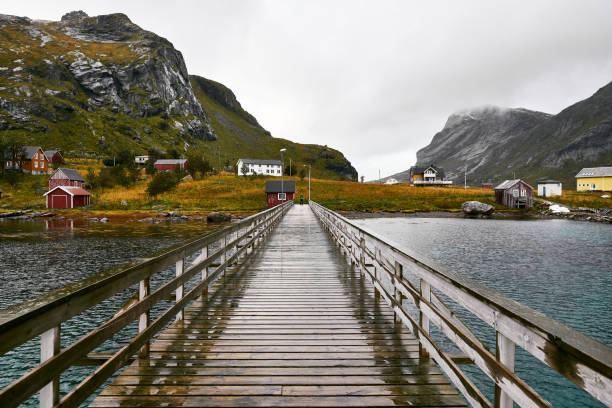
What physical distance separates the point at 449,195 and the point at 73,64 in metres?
204

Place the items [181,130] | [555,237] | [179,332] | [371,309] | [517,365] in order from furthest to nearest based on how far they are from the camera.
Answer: [181,130]
[555,237]
[517,365]
[371,309]
[179,332]

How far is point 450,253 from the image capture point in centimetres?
2364

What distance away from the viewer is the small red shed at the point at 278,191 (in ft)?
193

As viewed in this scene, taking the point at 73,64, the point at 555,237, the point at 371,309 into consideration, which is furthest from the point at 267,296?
the point at 73,64

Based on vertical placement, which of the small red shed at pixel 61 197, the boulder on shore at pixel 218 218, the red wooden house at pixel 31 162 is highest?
the red wooden house at pixel 31 162

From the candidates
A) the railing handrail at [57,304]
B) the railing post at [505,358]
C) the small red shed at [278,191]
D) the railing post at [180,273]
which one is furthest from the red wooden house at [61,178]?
the railing post at [505,358]

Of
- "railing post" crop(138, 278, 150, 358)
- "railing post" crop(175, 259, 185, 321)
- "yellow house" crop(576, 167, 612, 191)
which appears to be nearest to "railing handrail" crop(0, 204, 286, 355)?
"railing post" crop(138, 278, 150, 358)

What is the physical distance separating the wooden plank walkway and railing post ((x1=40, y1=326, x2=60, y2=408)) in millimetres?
998

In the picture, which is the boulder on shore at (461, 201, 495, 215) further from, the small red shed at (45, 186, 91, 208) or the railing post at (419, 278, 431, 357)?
the small red shed at (45, 186, 91, 208)

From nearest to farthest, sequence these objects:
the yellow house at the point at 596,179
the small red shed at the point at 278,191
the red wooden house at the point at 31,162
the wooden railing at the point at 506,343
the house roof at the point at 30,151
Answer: the wooden railing at the point at 506,343, the small red shed at the point at 278,191, the red wooden house at the point at 31,162, the yellow house at the point at 596,179, the house roof at the point at 30,151

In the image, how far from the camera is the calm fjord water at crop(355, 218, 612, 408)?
8.05m

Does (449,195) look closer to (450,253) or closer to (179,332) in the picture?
(450,253)

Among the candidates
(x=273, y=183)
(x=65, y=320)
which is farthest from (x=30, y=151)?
(x=65, y=320)

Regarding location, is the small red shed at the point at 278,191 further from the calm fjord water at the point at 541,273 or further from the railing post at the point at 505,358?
the railing post at the point at 505,358
